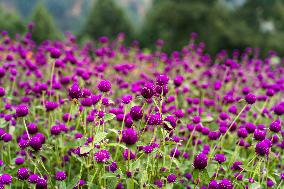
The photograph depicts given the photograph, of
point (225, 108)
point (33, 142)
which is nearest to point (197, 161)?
point (33, 142)

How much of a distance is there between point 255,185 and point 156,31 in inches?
739

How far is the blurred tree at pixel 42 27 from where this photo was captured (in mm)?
18781

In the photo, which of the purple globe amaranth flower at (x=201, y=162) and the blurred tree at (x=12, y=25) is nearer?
the purple globe amaranth flower at (x=201, y=162)

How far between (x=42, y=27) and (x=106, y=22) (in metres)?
5.54

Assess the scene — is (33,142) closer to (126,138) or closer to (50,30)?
(126,138)

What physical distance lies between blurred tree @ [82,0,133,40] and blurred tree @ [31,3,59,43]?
3363 mm

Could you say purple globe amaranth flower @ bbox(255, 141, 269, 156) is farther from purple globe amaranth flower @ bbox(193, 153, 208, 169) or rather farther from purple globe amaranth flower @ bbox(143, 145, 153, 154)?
purple globe amaranth flower @ bbox(143, 145, 153, 154)

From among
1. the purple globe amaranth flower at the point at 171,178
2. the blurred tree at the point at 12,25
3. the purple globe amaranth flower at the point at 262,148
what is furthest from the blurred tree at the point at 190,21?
the purple globe amaranth flower at the point at 171,178

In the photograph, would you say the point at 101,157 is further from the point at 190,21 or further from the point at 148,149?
the point at 190,21

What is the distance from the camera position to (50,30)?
64.3 feet

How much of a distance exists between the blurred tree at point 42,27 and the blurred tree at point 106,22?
336cm

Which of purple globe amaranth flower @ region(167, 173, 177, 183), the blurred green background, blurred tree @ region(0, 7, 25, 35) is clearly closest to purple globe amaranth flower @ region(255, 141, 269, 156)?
purple globe amaranth flower @ region(167, 173, 177, 183)

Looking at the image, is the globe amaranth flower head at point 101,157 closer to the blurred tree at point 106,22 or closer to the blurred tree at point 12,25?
the blurred tree at point 12,25

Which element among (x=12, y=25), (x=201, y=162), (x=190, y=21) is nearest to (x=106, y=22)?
(x=12, y=25)
